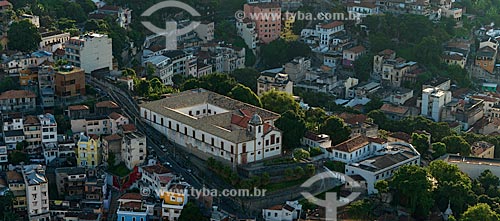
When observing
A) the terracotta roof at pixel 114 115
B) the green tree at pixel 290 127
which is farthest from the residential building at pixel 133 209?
the green tree at pixel 290 127

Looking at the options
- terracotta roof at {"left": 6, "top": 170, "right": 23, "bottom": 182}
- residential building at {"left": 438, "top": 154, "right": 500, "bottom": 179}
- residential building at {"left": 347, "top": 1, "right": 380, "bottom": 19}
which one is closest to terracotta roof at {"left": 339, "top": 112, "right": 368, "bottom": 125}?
residential building at {"left": 438, "top": 154, "right": 500, "bottom": 179}

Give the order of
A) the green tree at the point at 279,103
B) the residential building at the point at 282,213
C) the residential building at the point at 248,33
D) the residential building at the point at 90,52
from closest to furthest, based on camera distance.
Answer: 1. the residential building at the point at 282,213
2. the green tree at the point at 279,103
3. the residential building at the point at 90,52
4. the residential building at the point at 248,33

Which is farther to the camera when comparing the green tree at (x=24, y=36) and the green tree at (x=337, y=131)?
the green tree at (x=24, y=36)

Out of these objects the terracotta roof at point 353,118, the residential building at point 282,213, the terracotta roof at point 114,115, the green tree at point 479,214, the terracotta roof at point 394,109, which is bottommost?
the residential building at point 282,213

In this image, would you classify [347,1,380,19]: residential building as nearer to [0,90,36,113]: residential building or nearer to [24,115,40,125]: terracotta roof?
[0,90,36,113]: residential building

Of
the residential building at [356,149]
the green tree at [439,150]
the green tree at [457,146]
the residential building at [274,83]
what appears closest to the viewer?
the residential building at [356,149]

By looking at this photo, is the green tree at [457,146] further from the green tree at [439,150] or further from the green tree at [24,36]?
the green tree at [24,36]

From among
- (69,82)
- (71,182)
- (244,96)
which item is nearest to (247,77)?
(244,96)

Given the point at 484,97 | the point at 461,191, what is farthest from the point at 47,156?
the point at 484,97
